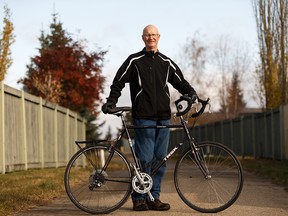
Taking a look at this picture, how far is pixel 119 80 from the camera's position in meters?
6.71

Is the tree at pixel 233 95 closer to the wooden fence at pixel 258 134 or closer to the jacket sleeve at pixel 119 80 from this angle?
the wooden fence at pixel 258 134

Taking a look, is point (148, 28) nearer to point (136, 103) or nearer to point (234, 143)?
point (136, 103)

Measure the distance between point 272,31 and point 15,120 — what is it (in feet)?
58.1

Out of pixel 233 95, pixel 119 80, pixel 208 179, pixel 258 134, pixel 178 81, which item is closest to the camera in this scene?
pixel 208 179

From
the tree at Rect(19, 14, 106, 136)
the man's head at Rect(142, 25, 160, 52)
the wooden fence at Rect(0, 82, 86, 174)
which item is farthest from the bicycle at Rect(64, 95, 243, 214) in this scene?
the tree at Rect(19, 14, 106, 136)

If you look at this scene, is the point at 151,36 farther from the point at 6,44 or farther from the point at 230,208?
the point at 6,44

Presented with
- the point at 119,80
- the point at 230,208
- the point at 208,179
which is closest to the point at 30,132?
the point at 119,80

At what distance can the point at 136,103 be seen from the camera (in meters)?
6.70

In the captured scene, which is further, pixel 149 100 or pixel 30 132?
pixel 30 132

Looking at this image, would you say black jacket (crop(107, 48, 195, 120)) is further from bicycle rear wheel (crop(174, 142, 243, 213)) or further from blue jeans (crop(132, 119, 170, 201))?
bicycle rear wheel (crop(174, 142, 243, 213))

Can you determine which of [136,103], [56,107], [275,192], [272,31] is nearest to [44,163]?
[56,107]

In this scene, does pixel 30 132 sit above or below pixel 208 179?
above

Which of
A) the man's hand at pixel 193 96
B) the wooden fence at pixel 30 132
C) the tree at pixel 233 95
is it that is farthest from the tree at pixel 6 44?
the tree at pixel 233 95

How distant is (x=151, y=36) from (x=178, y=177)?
1531 mm
